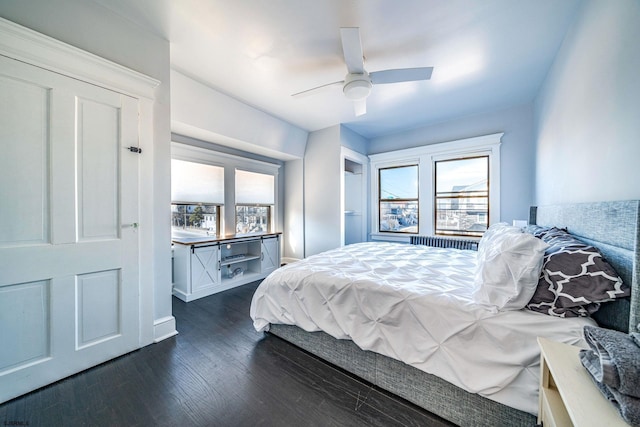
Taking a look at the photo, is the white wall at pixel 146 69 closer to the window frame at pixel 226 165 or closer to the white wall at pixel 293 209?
the window frame at pixel 226 165

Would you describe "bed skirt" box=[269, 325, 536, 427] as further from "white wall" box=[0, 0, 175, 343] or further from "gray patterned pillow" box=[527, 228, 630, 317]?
"white wall" box=[0, 0, 175, 343]

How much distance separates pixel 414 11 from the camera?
1.82 meters

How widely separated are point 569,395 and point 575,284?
2.22ft

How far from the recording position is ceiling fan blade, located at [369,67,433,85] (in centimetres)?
208

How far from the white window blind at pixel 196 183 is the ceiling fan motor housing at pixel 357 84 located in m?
2.62

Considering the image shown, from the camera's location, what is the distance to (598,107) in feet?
4.87

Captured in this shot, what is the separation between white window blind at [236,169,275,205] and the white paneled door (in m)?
2.22

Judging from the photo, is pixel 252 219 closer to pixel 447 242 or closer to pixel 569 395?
pixel 447 242

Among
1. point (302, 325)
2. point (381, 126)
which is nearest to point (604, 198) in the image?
point (302, 325)

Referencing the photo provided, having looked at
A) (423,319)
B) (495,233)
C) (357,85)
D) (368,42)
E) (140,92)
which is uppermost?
(368,42)

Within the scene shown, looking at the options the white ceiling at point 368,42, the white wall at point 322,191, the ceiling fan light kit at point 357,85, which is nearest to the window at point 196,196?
the white ceiling at point 368,42

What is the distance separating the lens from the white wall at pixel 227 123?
278 cm

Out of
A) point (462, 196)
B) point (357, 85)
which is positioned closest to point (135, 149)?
point (357, 85)

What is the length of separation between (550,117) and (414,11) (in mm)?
1998
